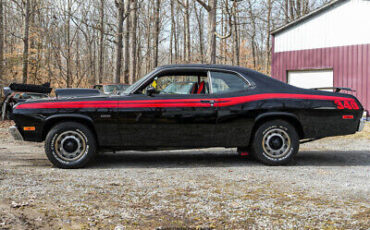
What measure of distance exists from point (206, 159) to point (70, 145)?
2.38 meters

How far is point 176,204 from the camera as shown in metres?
3.28

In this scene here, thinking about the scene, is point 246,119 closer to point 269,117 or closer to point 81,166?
point 269,117

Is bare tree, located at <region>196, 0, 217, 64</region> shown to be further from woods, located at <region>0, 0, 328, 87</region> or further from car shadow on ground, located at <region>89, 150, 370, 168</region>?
car shadow on ground, located at <region>89, 150, 370, 168</region>

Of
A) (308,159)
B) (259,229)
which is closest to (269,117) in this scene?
(308,159)

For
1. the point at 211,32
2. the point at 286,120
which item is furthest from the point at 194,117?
the point at 211,32

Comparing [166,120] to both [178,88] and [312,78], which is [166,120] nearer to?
[178,88]

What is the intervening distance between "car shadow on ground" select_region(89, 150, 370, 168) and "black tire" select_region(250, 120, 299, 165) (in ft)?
0.73

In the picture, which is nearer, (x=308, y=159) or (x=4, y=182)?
(x=4, y=182)

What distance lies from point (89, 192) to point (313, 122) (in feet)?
12.0

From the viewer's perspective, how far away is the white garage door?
14.9 metres

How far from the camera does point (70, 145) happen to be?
16.3 feet

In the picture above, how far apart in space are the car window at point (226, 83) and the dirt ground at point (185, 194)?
49.1 inches

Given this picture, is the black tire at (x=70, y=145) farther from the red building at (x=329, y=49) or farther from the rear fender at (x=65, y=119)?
the red building at (x=329, y=49)

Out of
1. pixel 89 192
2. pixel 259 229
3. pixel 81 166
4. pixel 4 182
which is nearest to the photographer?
pixel 259 229
